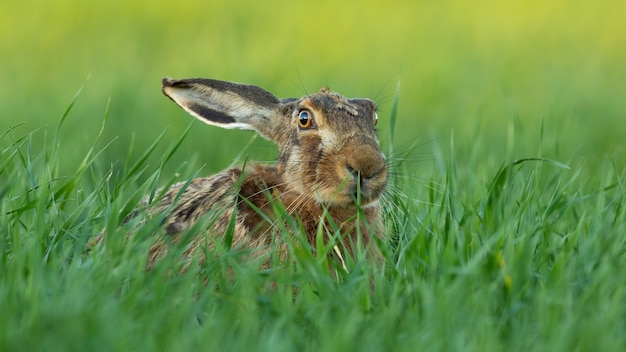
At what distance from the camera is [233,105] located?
549 cm

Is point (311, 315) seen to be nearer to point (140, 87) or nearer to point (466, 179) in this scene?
point (466, 179)

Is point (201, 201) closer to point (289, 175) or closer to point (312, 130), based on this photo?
point (289, 175)

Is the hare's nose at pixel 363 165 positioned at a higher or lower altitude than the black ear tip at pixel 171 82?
lower

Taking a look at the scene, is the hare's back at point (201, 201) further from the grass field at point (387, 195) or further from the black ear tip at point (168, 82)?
the black ear tip at point (168, 82)

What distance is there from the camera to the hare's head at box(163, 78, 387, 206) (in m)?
4.67

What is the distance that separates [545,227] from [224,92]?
1870 millimetres

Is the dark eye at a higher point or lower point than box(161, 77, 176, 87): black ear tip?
lower

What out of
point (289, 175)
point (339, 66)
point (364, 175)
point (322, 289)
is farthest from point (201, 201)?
point (339, 66)

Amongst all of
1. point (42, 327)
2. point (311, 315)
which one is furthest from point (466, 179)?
point (42, 327)

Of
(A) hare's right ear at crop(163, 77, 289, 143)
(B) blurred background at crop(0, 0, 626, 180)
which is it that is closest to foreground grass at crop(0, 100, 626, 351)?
(A) hare's right ear at crop(163, 77, 289, 143)

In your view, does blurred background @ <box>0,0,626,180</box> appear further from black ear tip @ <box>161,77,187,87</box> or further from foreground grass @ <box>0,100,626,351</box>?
foreground grass @ <box>0,100,626,351</box>

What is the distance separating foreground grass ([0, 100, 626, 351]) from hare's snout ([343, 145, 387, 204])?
0.23 m

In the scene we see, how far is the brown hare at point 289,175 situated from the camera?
4641 millimetres

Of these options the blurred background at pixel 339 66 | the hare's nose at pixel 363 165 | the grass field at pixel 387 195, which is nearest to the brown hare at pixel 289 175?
the hare's nose at pixel 363 165
